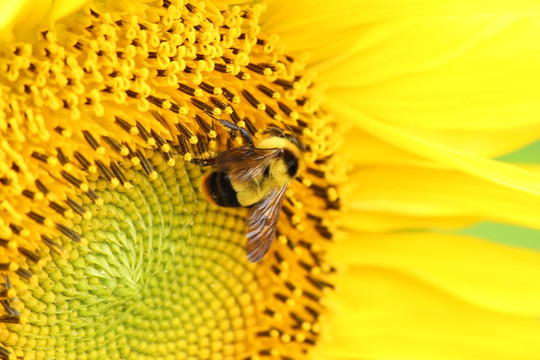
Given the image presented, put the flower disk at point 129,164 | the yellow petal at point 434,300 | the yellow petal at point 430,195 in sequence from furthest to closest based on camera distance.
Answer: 1. the yellow petal at point 434,300
2. the yellow petal at point 430,195
3. the flower disk at point 129,164

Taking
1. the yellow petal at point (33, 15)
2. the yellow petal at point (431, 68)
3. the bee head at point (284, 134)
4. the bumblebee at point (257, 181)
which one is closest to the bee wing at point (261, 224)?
the bumblebee at point (257, 181)

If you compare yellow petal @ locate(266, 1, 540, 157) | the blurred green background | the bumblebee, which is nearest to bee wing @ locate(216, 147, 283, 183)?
the bumblebee

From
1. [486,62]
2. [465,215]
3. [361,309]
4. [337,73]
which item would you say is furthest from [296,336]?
[486,62]

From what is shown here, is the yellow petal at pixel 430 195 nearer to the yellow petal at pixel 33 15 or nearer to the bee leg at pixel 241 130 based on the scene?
the bee leg at pixel 241 130

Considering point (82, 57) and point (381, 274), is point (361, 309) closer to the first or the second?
point (381, 274)

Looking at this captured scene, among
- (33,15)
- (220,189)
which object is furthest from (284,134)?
(33,15)
